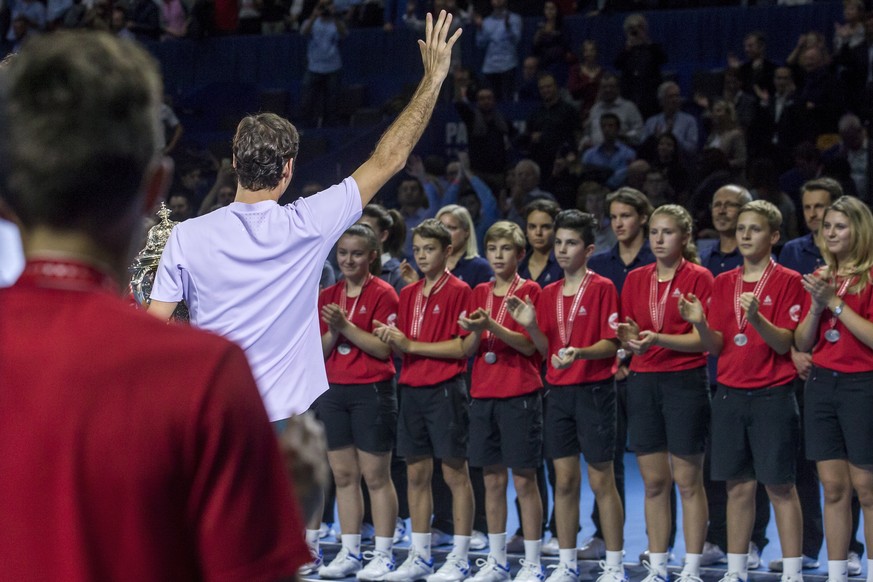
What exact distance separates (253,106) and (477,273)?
7.69 m

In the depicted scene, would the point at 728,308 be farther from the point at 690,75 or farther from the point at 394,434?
the point at 690,75

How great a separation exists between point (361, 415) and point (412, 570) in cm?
88

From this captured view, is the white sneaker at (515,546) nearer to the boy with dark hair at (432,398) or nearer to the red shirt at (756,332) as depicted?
the boy with dark hair at (432,398)

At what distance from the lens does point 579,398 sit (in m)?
Answer: 6.27

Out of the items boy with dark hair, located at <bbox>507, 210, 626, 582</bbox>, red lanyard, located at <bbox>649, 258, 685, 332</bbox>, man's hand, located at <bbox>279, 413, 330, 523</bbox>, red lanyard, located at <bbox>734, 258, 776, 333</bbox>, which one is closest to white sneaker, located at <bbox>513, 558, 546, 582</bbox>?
boy with dark hair, located at <bbox>507, 210, 626, 582</bbox>

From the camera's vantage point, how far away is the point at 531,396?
646cm

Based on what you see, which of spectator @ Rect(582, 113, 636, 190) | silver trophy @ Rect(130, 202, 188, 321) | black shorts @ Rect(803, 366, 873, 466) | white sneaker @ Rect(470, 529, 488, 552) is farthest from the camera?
spectator @ Rect(582, 113, 636, 190)

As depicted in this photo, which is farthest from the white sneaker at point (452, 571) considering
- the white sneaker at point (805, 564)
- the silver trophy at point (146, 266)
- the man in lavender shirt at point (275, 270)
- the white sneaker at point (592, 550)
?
the man in lavender shirt at point (275, 270)

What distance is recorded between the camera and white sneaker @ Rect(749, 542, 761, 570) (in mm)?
6500

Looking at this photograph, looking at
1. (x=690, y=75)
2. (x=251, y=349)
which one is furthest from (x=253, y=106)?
(x=251, y=349)

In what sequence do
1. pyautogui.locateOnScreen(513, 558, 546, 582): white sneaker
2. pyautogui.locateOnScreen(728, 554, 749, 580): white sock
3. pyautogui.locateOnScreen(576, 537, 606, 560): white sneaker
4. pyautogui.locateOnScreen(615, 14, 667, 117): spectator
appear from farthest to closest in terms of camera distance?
pyautogui.locateOnScreen(615, 14, 667, 117): spectator, pyautogui.locateOnScreen(576, 537, 606, 560): white sneaker, pyautogui.locateOnScreen(513, 558, 546, 582): white sneaker, pyautogui.locateOnScreen(728, 554, 749, 580): white sock

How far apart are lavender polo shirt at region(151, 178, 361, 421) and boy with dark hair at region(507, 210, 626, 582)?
2.94 m

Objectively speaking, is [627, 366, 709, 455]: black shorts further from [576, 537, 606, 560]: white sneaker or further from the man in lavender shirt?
the man in lavender shirt

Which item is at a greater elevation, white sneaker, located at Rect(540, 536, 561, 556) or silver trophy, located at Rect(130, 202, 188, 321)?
silver trophy, located at Rect(130, 202, 188, 321)
